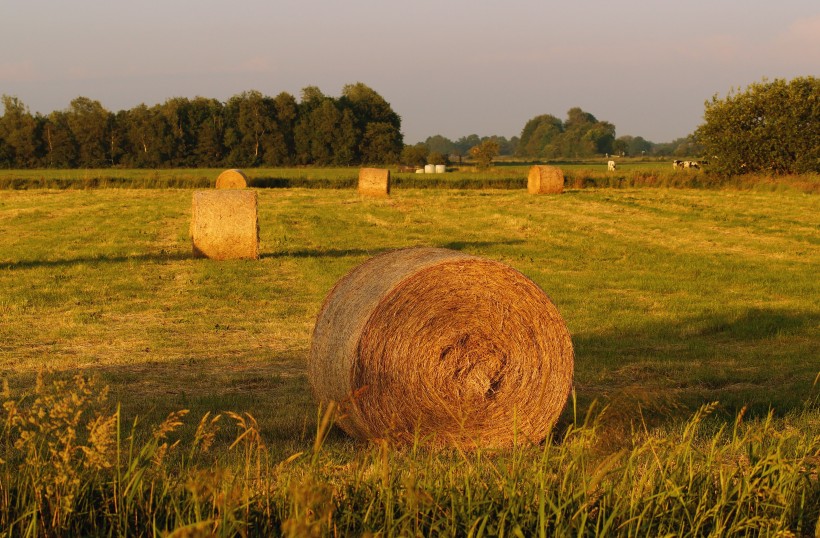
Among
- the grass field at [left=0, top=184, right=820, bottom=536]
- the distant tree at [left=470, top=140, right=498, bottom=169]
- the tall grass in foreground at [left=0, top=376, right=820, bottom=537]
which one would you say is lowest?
the grass field at [left=0, top=184, right=820, bottom=536]

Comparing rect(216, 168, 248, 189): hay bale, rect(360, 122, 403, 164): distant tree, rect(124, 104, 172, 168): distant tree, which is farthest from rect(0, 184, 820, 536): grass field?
rect(360, 122, 403, 164): distant tree

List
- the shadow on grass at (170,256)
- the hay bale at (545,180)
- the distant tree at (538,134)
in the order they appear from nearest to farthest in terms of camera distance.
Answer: the shadow on grass at (170,256) → the hay bale at (545,180) → the distant tree at (538,134)

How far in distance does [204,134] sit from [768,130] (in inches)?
1905

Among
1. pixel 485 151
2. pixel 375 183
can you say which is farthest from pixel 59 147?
pixel 375 183

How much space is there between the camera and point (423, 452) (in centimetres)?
694

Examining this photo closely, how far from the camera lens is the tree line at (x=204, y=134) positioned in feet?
240

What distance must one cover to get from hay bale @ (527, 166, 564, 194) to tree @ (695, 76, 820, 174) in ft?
30.5

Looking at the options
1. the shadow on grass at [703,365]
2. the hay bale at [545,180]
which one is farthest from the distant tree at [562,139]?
the shadow on grass at [703,365]

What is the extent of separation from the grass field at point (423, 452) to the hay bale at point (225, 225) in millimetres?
512

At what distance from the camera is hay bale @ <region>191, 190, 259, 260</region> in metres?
19.0

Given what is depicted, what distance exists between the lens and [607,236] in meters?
24.1

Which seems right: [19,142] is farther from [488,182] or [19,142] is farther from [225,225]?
[225,225]

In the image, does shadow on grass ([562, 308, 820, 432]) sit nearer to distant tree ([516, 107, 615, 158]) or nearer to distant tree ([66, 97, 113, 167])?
distant tree ([66, 97, 113, 167])

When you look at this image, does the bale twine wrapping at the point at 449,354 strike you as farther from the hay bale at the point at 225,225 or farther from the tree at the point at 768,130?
the tree at the point at 768,130
